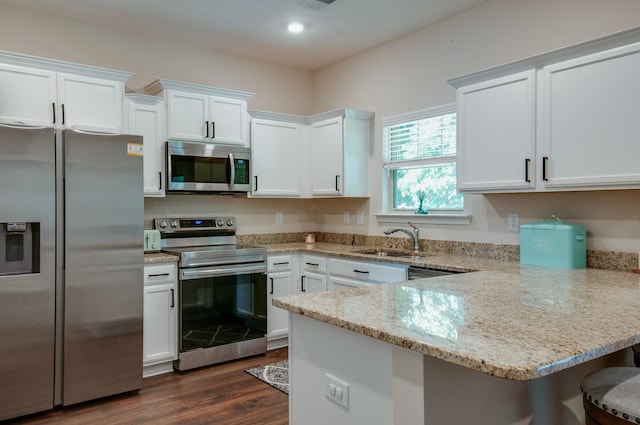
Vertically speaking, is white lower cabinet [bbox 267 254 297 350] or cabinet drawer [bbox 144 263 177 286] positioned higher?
cabinet drawer [bbox 144 263 177 286]

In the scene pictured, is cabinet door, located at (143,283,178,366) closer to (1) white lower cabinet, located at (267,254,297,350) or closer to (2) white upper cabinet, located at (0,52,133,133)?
(1) white lower cabinet, located at (267,254,297,350)

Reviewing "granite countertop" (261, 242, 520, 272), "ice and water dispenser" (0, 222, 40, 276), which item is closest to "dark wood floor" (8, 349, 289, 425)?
"ice and water dispenser" (0, 222, 40, 276)

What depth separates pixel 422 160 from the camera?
399cm

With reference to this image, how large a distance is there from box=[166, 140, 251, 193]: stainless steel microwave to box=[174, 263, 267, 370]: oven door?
0.71 meters

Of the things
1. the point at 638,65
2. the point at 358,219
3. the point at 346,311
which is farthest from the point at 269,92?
the point at 346,311

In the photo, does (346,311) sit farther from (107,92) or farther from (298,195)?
(298,195)

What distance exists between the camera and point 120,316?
10.1 feet

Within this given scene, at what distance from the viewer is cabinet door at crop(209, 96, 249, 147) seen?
4000 millimetres

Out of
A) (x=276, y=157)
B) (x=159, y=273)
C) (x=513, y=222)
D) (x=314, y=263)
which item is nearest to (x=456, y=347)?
(x=513, y=222)

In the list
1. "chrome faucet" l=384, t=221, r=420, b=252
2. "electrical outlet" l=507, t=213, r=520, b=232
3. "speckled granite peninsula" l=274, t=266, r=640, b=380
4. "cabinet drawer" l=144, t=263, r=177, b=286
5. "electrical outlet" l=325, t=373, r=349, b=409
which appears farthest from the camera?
"chrome faucet" l=384, t=221, r=420, b=252

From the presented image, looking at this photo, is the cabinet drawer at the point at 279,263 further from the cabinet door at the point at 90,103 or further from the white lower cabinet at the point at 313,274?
the cabinet door at the point at 90,103

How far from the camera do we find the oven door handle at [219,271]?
140 inches

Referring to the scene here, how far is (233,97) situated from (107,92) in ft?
3.45

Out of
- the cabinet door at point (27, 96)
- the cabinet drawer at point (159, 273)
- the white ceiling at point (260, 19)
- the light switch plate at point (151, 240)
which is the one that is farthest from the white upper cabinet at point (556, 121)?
the cabinet door at point (27, 96)
